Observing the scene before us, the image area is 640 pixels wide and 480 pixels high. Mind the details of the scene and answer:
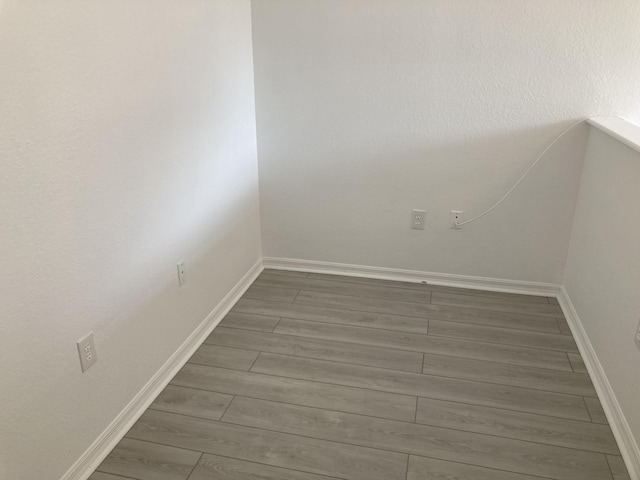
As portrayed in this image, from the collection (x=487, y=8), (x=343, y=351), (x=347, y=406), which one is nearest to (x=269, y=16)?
(x=487, y=8)

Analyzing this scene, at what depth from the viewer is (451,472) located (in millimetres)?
1768

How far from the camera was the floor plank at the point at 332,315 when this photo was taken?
2674 mm

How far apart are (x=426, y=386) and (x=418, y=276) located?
3.39ft

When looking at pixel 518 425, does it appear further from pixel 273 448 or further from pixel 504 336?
pixel 273 448

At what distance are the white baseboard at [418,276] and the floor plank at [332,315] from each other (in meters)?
0.46

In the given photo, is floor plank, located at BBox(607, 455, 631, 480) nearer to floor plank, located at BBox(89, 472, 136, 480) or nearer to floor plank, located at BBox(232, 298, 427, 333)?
floor plank, located at BBox(232, 298, 427, 333)

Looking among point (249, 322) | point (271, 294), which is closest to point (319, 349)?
point (249, 322)

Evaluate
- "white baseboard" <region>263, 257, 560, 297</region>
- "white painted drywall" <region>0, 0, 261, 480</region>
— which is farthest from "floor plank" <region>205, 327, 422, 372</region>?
"white baseboard" <region>263, 257, 560, 297</region>

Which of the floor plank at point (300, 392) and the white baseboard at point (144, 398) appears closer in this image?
the white baseboard at point (144, 398)

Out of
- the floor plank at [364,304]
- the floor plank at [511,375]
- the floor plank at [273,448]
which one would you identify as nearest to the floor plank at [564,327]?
the floor plank at [511,375]

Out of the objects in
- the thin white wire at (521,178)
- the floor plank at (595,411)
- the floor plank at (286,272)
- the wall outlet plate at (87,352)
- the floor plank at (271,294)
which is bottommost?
the floor plank at (595,411)

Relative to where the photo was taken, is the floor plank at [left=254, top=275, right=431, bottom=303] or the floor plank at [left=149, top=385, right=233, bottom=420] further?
the floor plank at [left=254, top=275, right=431, bottom=303]

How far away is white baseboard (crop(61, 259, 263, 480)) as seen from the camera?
5.76 ft

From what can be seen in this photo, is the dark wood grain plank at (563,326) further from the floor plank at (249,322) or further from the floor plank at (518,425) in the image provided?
the floor plank at (249,322)
